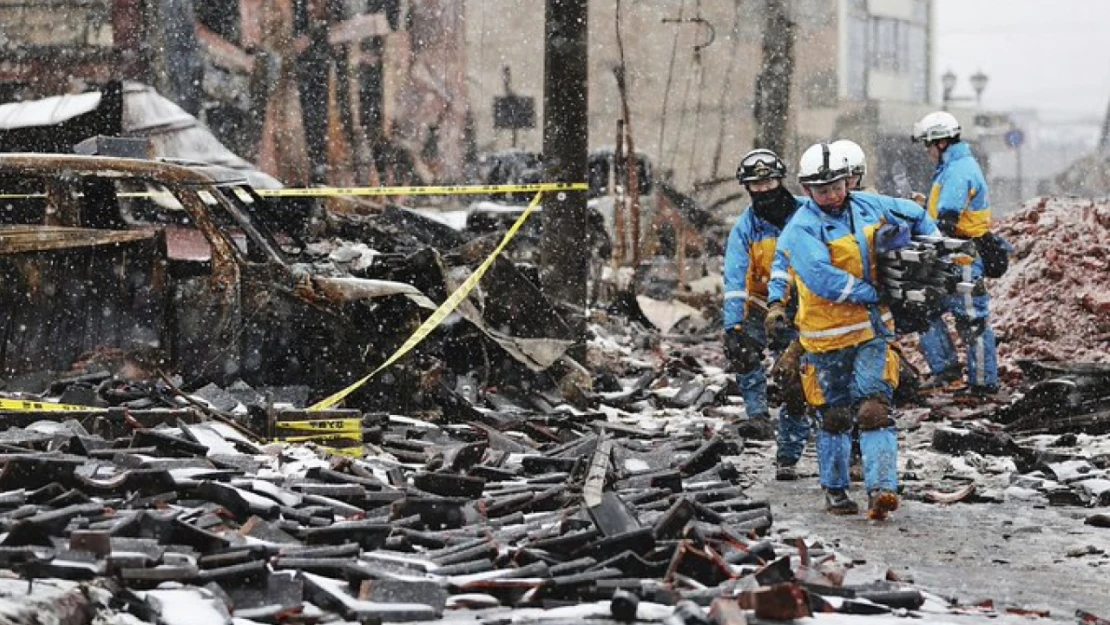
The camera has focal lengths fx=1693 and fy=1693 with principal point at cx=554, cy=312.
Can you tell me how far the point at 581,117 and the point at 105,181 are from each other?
179 inches

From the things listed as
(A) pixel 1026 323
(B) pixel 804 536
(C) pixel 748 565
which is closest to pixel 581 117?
(A) pixel 1026 323

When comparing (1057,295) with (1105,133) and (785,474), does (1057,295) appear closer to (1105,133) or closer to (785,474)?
(785,474)

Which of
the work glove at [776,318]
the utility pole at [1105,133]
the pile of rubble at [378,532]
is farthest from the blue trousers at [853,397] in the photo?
the utility pole at [1105,133]

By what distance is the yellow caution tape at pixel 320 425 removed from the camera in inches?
396

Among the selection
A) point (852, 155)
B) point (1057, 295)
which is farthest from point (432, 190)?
point (1057, 295)

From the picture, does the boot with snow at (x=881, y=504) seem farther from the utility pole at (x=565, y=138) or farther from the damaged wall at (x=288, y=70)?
the damaged wall at (x=288, y=70)

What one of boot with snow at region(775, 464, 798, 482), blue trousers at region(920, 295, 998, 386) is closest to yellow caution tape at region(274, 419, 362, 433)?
boot with snow at region(775, 464, 798, 482)

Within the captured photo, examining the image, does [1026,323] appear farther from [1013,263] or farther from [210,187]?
[210,187]

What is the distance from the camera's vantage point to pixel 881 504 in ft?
28.9

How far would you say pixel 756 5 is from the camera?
49469 mm

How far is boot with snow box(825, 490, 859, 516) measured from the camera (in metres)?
9.10

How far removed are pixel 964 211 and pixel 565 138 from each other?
332 cm

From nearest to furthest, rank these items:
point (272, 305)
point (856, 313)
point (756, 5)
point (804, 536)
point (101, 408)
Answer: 1. point (804, 536)
2. point (856, 313)
3. point (101, 408)
4. point (272, 305)
5. point (756, 5)

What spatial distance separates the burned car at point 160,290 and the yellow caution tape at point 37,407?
1.81ft
